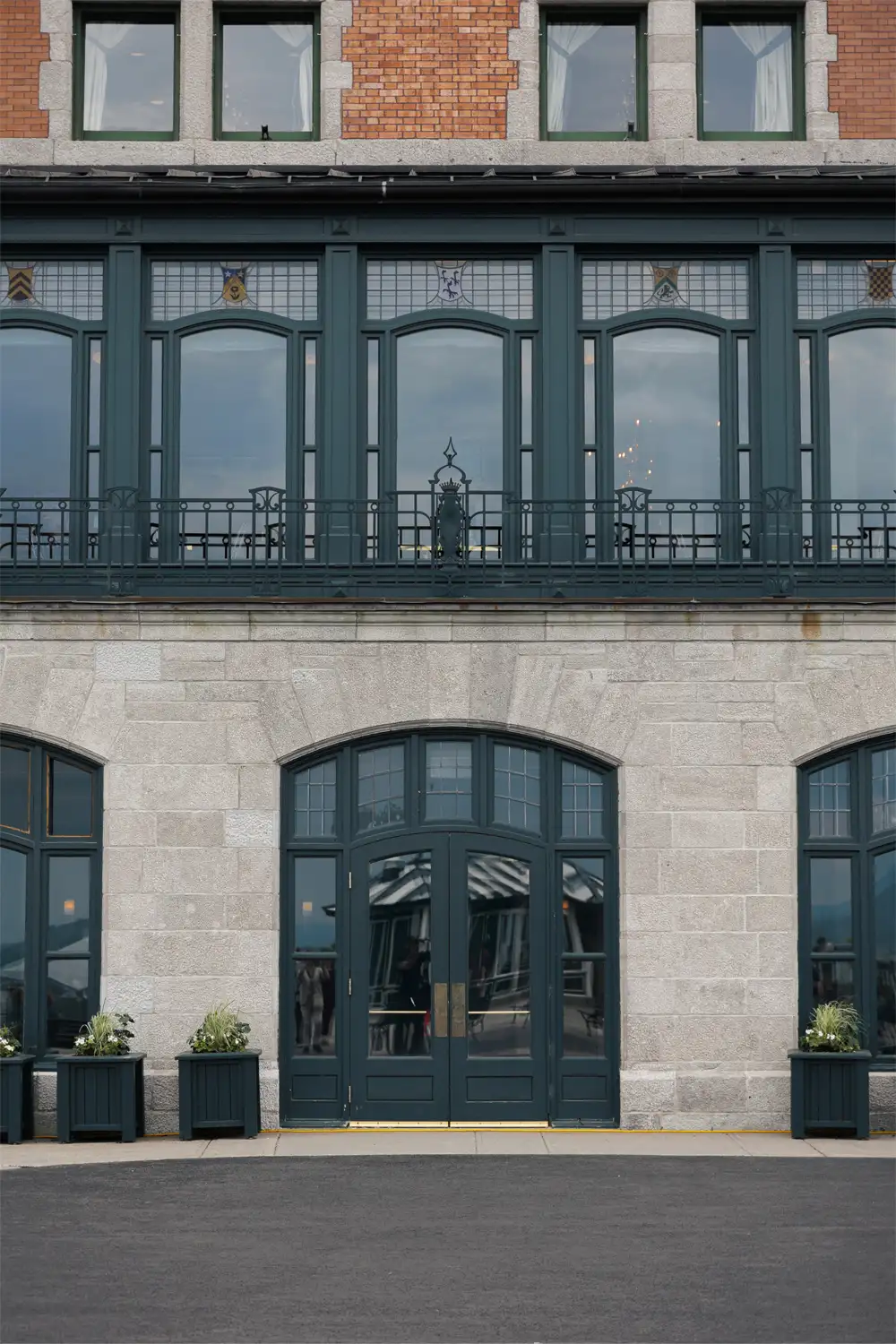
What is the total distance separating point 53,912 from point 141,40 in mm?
8831

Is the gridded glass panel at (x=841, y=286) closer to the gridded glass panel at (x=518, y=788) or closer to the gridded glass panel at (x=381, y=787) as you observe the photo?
the gridded glass panel at (x=518, y=788)

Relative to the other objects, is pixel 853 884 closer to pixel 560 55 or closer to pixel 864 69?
pixel 864 69

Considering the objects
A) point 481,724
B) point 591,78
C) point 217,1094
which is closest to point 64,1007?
point 217,1094

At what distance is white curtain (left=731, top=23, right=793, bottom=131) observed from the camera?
59.6 ft

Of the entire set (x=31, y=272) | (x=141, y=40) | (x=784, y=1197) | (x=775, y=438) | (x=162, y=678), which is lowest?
(x=784, y=1197)

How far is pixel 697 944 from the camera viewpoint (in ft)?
54.5

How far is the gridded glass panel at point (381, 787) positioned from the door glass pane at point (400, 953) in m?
0.39

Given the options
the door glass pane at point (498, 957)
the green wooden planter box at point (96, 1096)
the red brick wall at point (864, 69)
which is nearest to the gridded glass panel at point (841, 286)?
the red brick wall at point (864, 69)

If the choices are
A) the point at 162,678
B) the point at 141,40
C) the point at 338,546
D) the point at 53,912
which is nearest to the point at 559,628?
the point at 338,546

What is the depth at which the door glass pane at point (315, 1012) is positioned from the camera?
1678cm

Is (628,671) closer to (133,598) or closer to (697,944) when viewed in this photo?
(697,944)

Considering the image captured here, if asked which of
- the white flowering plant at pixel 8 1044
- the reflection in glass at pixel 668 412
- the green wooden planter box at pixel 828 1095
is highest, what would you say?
the reflection in glass at pixel 668 412

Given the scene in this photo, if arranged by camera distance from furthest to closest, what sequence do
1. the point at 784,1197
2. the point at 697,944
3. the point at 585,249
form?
the point at 585,249
the point at 697,944
the point at 784,1197

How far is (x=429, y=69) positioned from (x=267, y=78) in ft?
5.49
